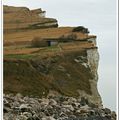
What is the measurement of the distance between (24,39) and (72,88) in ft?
1.09

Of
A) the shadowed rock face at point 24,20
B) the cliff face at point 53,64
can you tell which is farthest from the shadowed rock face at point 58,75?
the shadowed rock face at point 24,20

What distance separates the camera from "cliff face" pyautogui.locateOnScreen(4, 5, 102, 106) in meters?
2.31

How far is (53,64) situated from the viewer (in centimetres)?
237

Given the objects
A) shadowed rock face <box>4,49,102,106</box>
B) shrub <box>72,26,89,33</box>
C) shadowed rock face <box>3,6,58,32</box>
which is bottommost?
shadowed rock face <box>4,49,102,106</box>

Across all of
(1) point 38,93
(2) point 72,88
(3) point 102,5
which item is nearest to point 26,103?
(1) point 38,93

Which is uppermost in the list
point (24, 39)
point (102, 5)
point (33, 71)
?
point (102, 5)

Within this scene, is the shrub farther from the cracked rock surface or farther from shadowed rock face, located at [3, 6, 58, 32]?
the cracked rock surface

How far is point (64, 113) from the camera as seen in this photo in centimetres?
235

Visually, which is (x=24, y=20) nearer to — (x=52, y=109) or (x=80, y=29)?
(x=80, y=29)

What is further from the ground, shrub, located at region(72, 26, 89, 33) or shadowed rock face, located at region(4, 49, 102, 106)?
shrub, located at region(72, 26, 89, 33)

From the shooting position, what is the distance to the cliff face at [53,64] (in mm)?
2309

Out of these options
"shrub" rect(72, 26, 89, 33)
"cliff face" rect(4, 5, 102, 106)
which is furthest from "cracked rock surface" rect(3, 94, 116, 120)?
"shrub" rect(72, 26, 89, 33)

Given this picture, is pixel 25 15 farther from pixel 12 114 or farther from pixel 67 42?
pixel 12 114

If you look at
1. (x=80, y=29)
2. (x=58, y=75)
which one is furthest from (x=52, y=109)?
(x=80, y=29)
